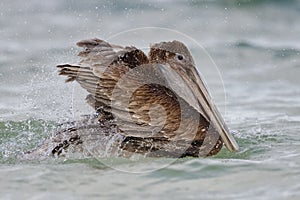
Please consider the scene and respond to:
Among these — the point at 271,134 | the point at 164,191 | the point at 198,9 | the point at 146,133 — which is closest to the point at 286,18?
the point at 198,9

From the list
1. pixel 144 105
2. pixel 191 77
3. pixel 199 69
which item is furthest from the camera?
pixel 199 69

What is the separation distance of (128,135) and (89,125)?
0.34 metres

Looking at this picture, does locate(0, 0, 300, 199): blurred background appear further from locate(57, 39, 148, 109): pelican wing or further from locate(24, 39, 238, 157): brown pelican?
locate(57, 39, 148, 109): pelican wing

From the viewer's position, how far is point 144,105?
621 cm

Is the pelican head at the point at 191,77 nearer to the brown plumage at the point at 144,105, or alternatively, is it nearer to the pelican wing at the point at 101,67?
the brown plumage at the point at 144,105

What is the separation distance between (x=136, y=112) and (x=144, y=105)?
8 cm

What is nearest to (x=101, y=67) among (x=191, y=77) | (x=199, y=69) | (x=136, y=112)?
(x=136, y=112)

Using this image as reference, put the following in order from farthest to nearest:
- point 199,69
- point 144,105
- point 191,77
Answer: point 199,69, point 191,77, point 144,105

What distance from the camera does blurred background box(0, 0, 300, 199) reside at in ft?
18.4

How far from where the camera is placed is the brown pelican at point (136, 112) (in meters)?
6.21

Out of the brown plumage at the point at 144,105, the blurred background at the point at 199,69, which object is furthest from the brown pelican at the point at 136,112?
the blurred background at the point at 199,69

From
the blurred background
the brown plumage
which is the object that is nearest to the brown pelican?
the brown plumage

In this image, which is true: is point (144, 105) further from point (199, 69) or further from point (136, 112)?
point (199, 69)

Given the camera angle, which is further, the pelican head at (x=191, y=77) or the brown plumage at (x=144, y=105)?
the pelican head at (x=191, y=77)
